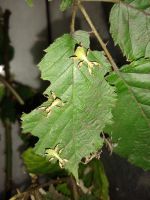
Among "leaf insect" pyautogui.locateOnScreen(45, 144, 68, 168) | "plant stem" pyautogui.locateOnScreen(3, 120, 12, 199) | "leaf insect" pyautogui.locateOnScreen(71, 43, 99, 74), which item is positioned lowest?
"plant stem" pyautogui.locateOnScreen(3, 120, 12, 199)

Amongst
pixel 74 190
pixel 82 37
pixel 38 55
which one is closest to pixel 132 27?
pixel 82 37

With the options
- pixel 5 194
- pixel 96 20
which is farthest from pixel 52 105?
pixel 5 194

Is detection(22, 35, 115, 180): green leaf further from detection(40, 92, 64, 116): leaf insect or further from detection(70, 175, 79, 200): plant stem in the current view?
detection(70, 175, 79, 200): plant stem

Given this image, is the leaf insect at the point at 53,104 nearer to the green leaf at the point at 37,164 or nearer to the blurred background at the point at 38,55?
the green leaf at the point at 37,164

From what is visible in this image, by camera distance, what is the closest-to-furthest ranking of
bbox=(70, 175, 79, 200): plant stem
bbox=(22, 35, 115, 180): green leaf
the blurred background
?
bbox=(22, 35, 115, 180): green leaf
bbox=(70, 175, 79, 200): plant stem
the blurred background

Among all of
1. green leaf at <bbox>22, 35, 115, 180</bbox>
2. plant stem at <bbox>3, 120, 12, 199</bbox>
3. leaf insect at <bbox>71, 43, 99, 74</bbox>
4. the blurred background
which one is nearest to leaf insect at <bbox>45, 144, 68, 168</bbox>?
green leaf at <bbox>22, 35, 115, 180</bbox>

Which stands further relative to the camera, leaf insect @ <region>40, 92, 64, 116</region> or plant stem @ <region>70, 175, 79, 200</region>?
plant stem @ <region>70, 175, 79, 200</region>

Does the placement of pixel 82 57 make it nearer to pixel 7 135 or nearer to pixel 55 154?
pixel 55 154

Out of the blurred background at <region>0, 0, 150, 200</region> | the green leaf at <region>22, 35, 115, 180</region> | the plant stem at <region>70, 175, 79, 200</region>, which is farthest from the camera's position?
the blurred background at <region>0, 0, 150, 200</region>
